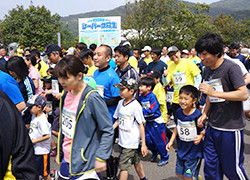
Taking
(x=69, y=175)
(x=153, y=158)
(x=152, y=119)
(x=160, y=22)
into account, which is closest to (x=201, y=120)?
(x=152, y=119)

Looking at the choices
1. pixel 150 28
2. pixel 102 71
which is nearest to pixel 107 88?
pixel 102 71

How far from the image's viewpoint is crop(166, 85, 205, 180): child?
3148 mm

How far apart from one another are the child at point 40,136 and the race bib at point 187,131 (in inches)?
70.8

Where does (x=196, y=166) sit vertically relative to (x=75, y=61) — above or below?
below

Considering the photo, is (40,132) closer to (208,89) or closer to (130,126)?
(130,126)

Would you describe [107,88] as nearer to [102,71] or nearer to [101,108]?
[102,71]

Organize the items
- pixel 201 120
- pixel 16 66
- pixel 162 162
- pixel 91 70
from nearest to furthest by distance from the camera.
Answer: pixel 201 120 → pixel 16 66 → pixel 162 162 → pixel 91 70

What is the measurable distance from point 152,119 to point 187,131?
1239mm

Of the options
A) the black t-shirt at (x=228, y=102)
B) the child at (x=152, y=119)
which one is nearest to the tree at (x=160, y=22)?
the child at (x=152, y=119)

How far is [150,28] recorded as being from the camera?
24.8 meters

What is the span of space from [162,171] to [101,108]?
2.45 metres

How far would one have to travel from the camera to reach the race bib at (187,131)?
316 cm

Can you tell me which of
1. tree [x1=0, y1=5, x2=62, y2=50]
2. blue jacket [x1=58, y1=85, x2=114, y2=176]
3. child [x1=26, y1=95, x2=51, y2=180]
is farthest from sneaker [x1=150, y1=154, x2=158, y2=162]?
tree [x1=0, y1=5, x2=62, y2=50]

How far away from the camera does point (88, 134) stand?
2.21 metres
